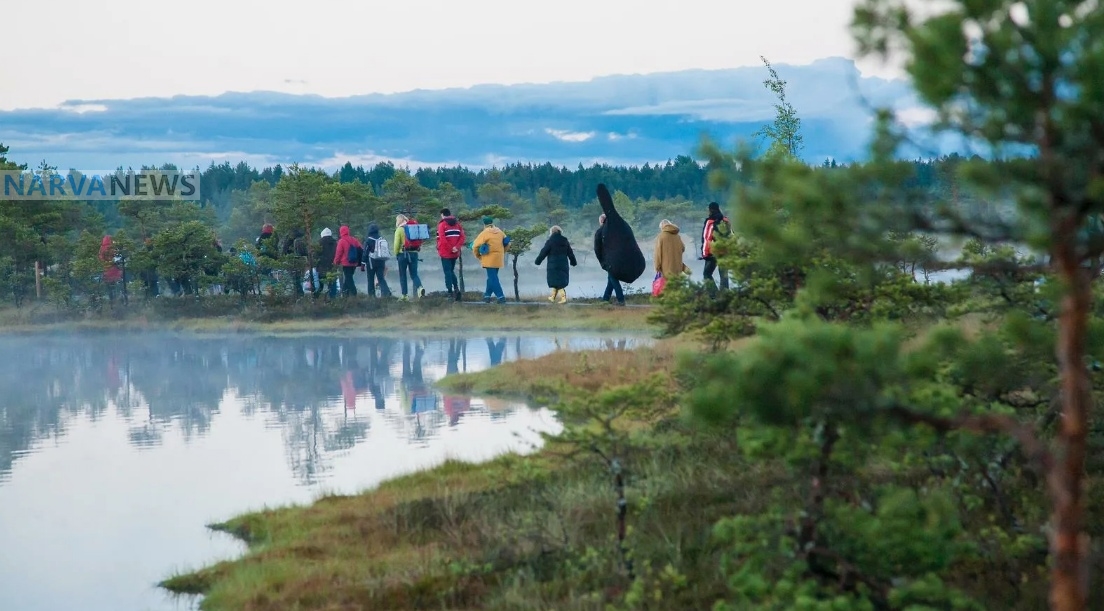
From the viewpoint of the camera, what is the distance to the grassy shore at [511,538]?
7.59 meters

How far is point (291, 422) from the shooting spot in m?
17.7

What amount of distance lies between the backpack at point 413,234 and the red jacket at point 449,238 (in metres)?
0.57

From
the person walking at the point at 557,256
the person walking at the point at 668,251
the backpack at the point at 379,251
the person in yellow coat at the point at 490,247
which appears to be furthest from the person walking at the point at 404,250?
the person walking at the point at 668,251

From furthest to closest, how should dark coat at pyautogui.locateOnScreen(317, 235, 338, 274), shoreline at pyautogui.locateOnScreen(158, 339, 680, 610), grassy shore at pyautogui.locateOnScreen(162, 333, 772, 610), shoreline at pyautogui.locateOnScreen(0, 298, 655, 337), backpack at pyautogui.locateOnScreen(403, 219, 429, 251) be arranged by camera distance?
dark coat at pyautogui.locateOnScreen(317, 235, 338, 274) → backpack at pyautogui.locateOnScreen(403, 219, 429, 251) → shoreline at pyautogui.locateOnScreen(0, 298, 655, 337) → shoreline at pyautogui.locateOnScreen(158, 339, 680, 610) → grassy shore at pyautogui.locateOnScreen(162, 333, 772, 610)

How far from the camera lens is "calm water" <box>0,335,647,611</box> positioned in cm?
1044

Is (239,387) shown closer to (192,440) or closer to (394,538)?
(192,440)

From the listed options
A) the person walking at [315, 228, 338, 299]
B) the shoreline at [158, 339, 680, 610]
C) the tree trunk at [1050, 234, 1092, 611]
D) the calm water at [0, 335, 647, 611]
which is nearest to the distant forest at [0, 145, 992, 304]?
the person walking at [315, 228, 338, 299]

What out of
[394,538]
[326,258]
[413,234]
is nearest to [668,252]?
[413,234]

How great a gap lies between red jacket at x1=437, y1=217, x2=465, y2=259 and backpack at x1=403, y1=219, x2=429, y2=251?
572 millimetres

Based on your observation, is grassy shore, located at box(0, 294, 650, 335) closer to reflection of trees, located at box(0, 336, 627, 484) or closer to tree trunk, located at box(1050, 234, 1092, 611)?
reflection of trees, located at box(0, 336, 627, 484)

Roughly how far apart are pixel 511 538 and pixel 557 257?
21848 millimetres

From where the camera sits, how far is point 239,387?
72.7 feet

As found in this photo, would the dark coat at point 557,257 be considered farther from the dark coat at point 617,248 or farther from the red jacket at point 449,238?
the red jacket at point 449,238

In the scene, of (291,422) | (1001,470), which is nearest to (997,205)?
(1001,470)
